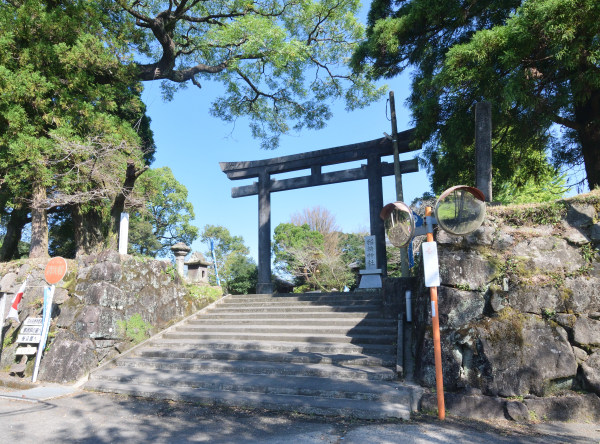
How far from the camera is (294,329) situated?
24.1ft

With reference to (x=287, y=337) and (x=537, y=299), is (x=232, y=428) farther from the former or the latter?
(x=537, y=299)

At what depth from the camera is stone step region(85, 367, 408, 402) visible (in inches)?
180

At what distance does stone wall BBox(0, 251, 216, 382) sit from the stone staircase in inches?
13.7

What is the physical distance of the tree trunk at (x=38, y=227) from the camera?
8.90 m

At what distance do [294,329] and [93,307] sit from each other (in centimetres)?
363

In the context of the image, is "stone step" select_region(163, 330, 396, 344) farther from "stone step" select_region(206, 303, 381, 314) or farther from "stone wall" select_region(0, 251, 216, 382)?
"stone step" select_region(206, 303, 381, 314)

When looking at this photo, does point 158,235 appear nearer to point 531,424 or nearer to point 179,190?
point 179,190

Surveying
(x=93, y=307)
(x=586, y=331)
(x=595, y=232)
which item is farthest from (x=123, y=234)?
(x=595, y=232)

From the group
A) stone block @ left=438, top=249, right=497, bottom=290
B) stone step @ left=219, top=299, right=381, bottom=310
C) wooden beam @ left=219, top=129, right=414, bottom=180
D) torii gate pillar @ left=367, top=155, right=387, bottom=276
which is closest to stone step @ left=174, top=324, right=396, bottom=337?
stone step @ left=219, top=299, right=381, bottom=310

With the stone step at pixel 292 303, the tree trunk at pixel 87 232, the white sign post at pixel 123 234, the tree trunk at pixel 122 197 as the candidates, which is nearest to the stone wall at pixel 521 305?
the stone step at pixel 292 303

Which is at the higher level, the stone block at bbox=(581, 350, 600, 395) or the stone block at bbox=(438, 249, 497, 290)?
the stone block at bbox=(438, 249, 497, 290)

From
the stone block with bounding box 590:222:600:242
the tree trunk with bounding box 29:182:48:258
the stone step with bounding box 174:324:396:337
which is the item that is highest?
the tree trunk with bounding box 29:182:48:258

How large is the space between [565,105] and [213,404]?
688 centimetres

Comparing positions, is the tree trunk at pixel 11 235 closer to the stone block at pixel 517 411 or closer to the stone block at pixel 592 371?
the stone block at pixel 517 411
